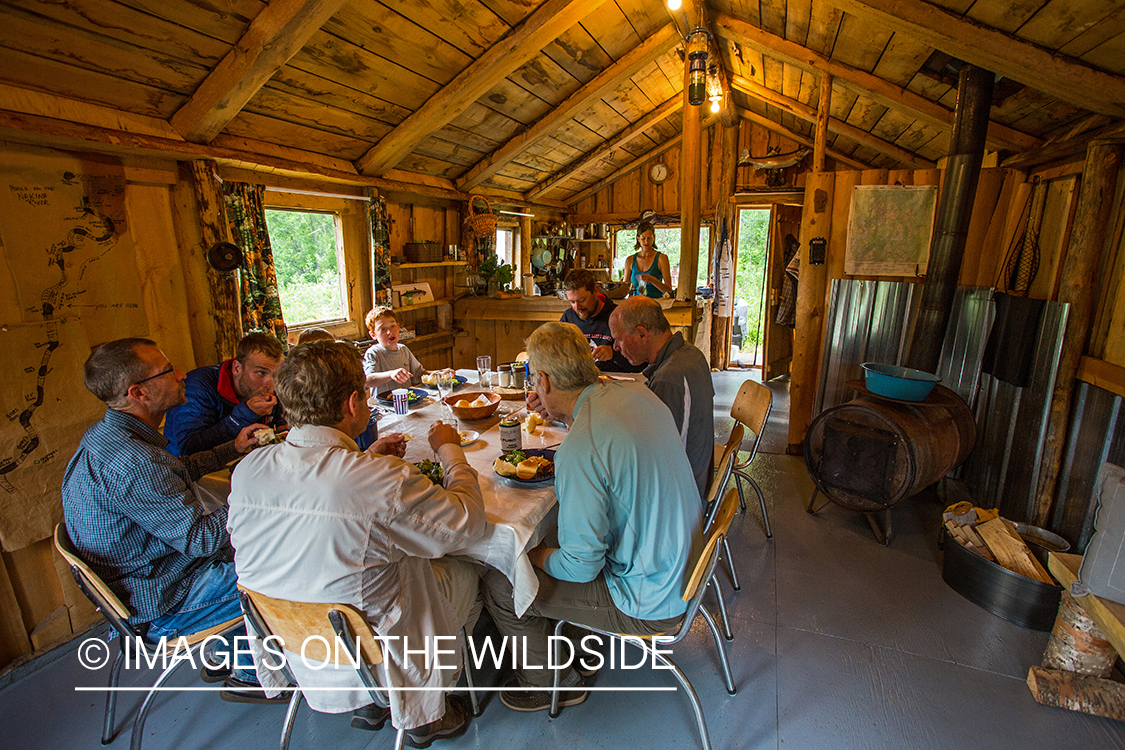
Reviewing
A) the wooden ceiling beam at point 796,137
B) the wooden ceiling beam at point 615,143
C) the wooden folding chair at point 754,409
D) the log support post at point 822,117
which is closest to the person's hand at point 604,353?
the wooden folding chair at point 754,409

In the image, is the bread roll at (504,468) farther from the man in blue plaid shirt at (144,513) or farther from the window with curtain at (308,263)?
the window with curtain at (308,263)

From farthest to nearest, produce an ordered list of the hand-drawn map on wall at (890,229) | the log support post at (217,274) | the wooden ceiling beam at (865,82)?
the hand-drawn map on wall at (890,229), the wooden ceiling beam at (865,82), the log support post at (217,274)

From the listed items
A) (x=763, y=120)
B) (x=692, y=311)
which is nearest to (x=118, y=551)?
(x=692, y=311)

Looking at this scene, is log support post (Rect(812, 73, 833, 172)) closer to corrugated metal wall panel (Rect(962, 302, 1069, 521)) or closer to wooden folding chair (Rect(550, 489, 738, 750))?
corrugated metal wall panel (Rect(962, 302, 1069, 521))

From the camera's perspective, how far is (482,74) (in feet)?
12.8

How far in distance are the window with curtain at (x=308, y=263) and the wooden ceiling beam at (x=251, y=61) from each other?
112cm

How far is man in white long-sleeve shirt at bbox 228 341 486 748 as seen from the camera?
1.37 m

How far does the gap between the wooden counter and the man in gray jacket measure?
9.67 feet

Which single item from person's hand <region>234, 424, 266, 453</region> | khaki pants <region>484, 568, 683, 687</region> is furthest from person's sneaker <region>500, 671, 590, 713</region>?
person's hand <region>234, 424, 266, 453</region>

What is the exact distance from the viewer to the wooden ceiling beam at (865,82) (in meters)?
3.51

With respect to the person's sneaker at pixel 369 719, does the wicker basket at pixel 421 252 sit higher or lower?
higher

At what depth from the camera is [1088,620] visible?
83.0 inches

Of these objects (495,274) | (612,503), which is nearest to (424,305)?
(495,274)

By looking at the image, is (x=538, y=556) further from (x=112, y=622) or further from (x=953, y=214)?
(x=953, y=214)
